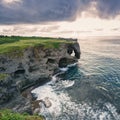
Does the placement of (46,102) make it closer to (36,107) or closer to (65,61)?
(36,107)

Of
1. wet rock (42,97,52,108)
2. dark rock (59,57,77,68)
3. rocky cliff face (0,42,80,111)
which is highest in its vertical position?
rocky cliff face (0,42,80,111)

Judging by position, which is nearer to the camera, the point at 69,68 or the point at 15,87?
the point at 15,87

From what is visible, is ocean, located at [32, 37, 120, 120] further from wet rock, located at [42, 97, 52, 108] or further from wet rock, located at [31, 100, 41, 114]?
wet rock, located at [31, 100, 41, 114]

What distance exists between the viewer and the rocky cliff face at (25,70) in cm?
5450

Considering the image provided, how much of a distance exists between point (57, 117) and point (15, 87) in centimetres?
1410

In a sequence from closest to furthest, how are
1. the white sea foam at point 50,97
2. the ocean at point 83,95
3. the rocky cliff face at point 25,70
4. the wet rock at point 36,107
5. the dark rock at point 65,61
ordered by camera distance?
1. the ocean at point 83,95
2. the wet rock at point 36,107
3. the white sea foam at point 50,97
4. the rocky cliff face at point 25,70
5. the dark rock at point 65,61

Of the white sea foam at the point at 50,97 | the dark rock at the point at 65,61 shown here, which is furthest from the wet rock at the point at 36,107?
the dark rock at the point at 65,61

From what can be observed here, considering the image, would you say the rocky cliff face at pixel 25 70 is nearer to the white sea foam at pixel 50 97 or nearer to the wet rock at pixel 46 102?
the white sea foam at pixel 50 97

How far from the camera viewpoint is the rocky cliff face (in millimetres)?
54500

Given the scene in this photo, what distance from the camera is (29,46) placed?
86.9 metres

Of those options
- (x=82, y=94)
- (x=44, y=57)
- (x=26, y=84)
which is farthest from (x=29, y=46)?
(x=82, y=94)

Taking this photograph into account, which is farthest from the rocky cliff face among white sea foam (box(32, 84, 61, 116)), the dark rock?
the dark rock

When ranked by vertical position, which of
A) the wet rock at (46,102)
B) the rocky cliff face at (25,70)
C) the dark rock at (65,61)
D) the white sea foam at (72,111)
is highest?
the rocky cliff face at (25,70)

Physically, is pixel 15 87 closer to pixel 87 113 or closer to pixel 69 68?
pixel 87 113
